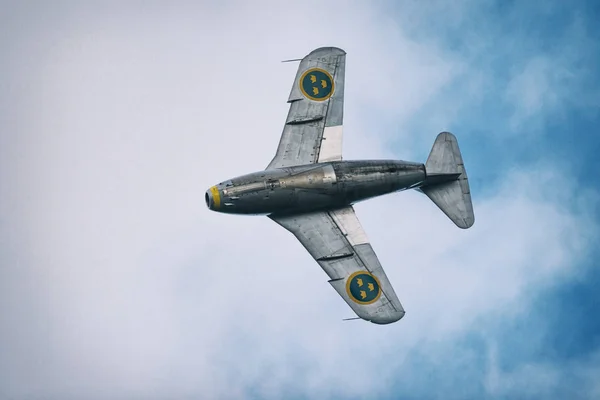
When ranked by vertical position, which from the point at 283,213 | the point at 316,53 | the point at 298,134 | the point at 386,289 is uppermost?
the point at 316,53

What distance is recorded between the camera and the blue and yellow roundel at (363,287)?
144 feet

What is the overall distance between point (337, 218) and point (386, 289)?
3.89 meters

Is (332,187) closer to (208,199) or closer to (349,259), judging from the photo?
(349,259)

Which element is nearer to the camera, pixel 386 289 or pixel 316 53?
pixel 386 289

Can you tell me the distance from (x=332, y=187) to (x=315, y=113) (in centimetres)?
401

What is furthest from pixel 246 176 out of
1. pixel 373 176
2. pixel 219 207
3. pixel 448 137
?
pixel 448 137

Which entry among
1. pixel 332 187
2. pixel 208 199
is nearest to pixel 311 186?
pixel 332 187

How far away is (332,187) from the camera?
4462 cm

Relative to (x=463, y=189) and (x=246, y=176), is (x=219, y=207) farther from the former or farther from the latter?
(x=463, y=189)

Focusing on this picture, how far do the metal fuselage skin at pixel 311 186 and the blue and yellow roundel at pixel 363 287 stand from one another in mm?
3390

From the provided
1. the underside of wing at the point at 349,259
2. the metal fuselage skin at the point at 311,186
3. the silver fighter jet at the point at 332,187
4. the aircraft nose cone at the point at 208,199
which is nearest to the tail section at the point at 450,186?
the silver fighter jet at the point at 332,187

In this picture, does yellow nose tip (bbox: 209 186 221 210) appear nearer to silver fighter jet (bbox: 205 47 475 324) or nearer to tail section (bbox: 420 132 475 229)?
silver fighter jet (bbox: 205 47 475 324)

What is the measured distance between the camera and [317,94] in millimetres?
47062

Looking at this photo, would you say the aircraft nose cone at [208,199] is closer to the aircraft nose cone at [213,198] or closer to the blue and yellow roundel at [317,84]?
the aircraft nose cone at [213,198]
